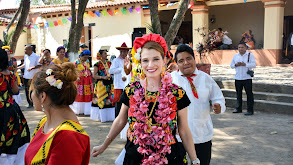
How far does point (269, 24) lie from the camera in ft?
51.6

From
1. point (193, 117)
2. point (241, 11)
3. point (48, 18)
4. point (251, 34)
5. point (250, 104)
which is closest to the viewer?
point (193, 117)

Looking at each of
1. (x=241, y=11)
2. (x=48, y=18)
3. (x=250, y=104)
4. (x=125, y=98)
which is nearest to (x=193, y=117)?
(x=125, y=98)

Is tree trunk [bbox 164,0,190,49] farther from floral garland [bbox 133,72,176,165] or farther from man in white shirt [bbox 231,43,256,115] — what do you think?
floral garland [bbox 133,72,176,165]

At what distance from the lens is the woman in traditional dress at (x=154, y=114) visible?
2713 millimetres

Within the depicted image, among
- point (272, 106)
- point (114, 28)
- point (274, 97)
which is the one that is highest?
point (114, 28)

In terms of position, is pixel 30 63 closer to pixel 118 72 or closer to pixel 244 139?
pixel 118 72

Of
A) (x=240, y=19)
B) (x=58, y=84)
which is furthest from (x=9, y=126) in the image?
(x=240, y=19)

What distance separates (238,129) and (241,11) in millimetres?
13357

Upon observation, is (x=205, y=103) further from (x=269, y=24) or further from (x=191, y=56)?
(x=269, y=24)

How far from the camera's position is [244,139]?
638 centimetres

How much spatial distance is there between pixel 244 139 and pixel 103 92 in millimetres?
3695

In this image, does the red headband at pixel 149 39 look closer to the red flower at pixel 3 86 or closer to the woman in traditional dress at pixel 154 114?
the woman in traditional dress at pixel 154 114

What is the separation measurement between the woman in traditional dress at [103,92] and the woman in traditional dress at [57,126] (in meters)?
5.98

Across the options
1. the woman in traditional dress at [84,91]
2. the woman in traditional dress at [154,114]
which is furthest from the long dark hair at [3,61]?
the woman in traditional dress at [84,91]
